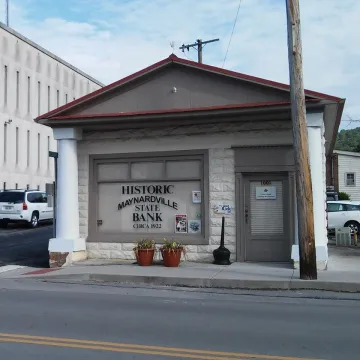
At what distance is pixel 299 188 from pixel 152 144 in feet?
14.7

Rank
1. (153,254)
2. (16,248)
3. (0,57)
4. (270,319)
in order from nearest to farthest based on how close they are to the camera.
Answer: (270,319)
(153,254)
(16,248)
(0,57)

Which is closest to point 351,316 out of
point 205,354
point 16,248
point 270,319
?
point 270,319

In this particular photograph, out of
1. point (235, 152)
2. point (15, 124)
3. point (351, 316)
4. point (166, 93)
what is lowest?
point (351, 316)

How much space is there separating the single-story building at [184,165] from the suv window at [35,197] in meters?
12.6

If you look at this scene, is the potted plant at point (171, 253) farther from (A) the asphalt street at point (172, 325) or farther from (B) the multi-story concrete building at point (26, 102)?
(B) the multi-story concrete building at point (26, 102)

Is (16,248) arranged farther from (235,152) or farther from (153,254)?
(235,152)

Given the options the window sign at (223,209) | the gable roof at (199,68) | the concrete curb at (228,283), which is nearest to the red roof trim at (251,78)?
the gable roof at (199,68)

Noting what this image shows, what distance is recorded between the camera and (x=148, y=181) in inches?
538

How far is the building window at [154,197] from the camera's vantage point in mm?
13281

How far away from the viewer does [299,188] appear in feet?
34.5

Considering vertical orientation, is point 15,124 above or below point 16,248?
above

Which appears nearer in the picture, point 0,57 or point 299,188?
point 299,188

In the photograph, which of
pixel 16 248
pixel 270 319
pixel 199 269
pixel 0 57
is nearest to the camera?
pixel 270 319

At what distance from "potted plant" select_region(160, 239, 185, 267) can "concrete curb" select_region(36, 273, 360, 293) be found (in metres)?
1.38
